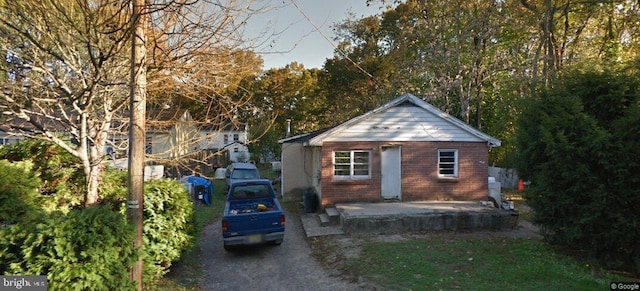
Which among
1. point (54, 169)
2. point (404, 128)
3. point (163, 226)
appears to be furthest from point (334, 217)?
point (54, 169)

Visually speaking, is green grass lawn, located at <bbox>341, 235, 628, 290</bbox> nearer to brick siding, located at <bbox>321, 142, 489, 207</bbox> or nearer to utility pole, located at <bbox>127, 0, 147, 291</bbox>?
brick siding, located at <bbox>321, 142, 489, 207</bbox>

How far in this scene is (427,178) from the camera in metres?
12.4

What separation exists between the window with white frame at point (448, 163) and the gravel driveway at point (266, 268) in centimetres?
631

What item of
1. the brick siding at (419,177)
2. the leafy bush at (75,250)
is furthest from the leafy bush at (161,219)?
the brick siding at (419,177)

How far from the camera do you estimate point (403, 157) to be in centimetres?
1238

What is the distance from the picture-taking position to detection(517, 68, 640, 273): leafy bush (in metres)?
6.02

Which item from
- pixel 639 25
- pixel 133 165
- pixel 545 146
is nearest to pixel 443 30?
pixel 639 25

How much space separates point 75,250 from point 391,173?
10220mm

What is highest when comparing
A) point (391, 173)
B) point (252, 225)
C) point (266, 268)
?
point (391, 173)

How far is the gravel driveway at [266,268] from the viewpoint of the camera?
630 centimetres

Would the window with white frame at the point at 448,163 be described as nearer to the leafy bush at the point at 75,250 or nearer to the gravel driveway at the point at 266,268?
the gravel driveway at the point at 266,268

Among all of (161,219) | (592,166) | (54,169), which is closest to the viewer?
(161,219)

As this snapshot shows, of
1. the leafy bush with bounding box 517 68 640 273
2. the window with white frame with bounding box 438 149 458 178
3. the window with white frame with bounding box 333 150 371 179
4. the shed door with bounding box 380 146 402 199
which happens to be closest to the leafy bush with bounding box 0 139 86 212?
the window with white frame with bounding box 333 150 371 179

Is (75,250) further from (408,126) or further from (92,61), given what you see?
(408,126)
